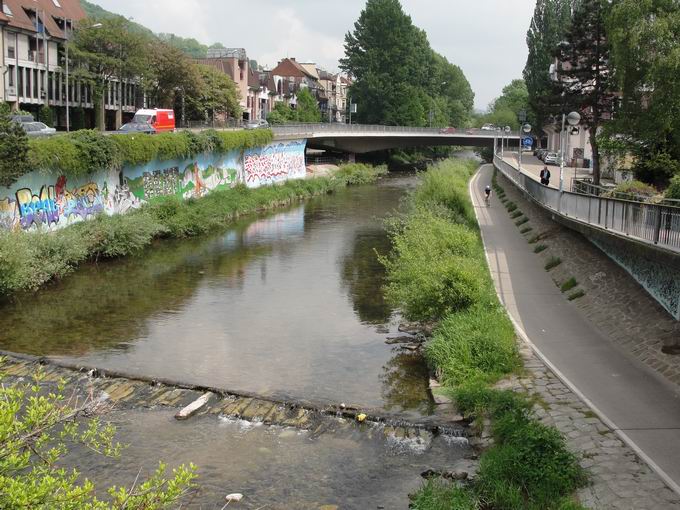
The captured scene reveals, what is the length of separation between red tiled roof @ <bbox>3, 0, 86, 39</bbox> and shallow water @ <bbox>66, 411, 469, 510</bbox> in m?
46.7

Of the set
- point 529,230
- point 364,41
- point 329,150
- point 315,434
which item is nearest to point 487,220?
point 529,230

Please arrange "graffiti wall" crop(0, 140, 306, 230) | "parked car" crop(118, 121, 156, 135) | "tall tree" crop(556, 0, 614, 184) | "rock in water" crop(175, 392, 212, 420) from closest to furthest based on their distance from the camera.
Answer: "rock in water" crop(175, 392, 212, 420), "graffiti wall" crop(0, 140, 306, 230), "tall tree" crop(556, 0, 614, 184), "parked car" crop(118, 121, 156, 135)

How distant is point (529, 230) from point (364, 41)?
245 feet

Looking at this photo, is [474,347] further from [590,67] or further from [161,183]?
[161,183]

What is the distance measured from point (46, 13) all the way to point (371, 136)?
1539 inches

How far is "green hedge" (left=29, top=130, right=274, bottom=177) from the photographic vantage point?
30.4 metres

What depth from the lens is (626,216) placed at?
1875 cm

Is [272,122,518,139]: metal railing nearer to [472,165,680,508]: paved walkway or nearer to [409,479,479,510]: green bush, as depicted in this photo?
[472,165,680,508]: paved walkway

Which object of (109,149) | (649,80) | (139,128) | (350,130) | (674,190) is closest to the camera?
(674,190)

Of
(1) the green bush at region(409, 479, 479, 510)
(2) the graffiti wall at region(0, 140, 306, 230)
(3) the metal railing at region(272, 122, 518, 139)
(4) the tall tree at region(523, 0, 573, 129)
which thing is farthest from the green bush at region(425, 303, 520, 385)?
(4) the tall tree at region(523, 0, 573, 129)

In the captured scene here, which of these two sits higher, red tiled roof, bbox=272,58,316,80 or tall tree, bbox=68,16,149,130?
red tiled roof, bbox=272,58,316,80

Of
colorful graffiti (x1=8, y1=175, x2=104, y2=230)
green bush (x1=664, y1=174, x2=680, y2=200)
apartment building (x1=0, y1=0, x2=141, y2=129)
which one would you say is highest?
apartment building (x1=0, y1=0, x2=141, y2=129)

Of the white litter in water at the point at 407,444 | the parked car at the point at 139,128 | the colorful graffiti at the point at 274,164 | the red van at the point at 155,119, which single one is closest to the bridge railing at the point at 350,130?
the colorful graffiti at the point at 274,164

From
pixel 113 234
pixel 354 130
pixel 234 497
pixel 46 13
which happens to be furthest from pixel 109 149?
pixel 354 130
